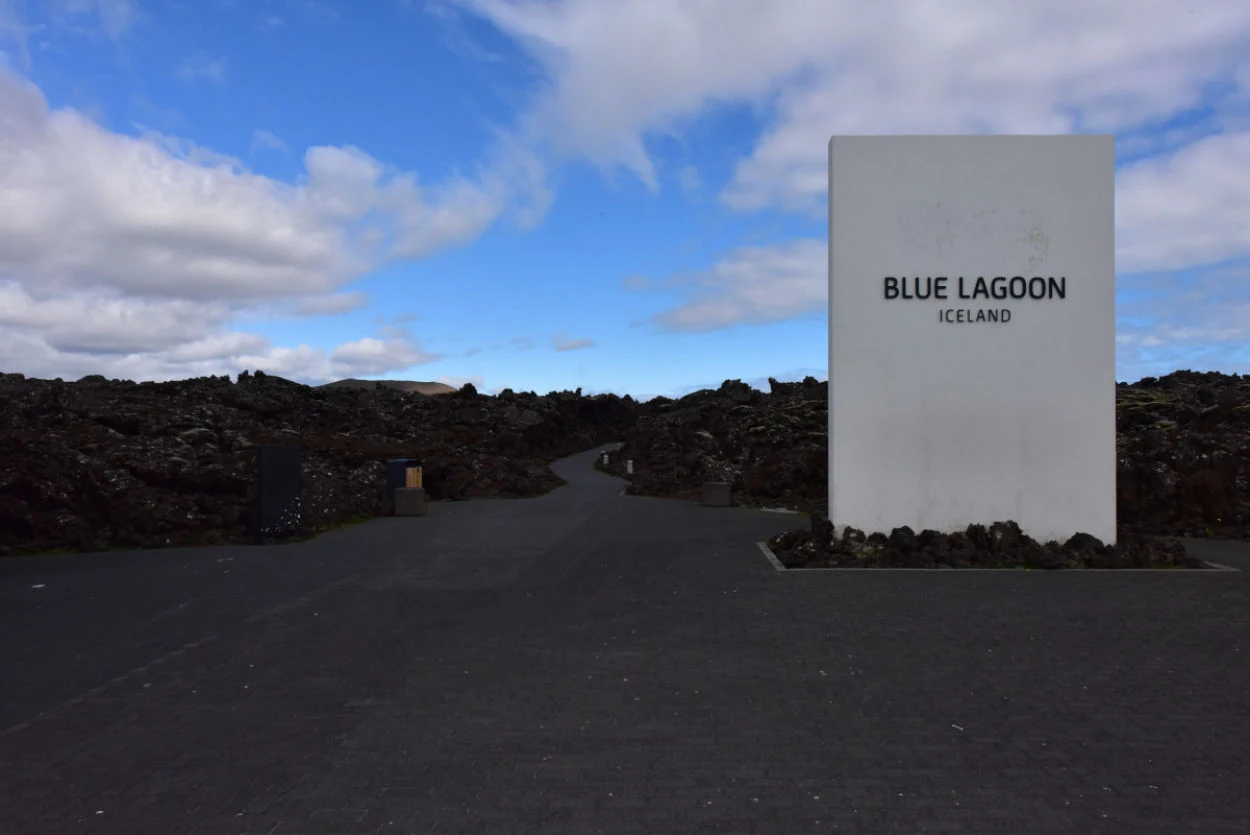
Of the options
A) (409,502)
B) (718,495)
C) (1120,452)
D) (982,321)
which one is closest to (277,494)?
(409,502)

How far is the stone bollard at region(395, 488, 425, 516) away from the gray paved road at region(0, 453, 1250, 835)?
9.27 meters

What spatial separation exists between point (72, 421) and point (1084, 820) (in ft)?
87.9

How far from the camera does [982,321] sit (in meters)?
13.3

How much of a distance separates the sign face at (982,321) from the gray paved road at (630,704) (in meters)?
2.11

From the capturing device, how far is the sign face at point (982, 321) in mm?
13211

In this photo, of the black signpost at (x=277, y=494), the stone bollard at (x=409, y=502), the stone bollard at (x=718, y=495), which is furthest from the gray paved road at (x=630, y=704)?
the stone bollard at (x=718, y=495)

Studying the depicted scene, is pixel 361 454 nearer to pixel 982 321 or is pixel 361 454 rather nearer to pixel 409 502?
pixel 409 502

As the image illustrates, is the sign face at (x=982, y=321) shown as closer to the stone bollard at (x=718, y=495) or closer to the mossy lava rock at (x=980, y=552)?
the mossy lava rock at (x=980, y=552)

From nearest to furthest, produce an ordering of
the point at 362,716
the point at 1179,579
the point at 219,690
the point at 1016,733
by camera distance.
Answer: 1. the point at 1016,733
2. the point at 362,716
3. the point at 219,690
4. the point at 1179,579

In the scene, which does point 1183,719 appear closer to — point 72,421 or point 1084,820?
point 1084,820

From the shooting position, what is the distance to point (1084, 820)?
4367 millimetres

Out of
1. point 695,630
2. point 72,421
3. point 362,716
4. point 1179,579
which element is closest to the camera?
point 362,716

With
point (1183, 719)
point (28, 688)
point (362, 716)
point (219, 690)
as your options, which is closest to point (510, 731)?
point (362, 716)

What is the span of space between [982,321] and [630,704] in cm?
981
